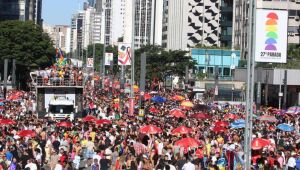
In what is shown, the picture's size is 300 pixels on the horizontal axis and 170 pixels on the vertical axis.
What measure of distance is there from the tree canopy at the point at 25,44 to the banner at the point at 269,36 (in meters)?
81.6

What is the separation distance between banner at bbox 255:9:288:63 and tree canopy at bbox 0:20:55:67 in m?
81.6

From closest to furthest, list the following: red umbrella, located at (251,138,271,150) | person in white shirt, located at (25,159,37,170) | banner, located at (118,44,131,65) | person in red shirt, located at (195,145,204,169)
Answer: person in white shirt, located at (25,159,37,170) < person in red shirt, located at (195,145,204,169) < red umbrella, located at (251,138,271,150) < banner, located at (118,44,131,65)

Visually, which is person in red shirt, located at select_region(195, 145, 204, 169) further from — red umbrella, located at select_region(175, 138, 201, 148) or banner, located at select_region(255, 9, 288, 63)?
banner, located at select_region(255, 9, 288, 63)

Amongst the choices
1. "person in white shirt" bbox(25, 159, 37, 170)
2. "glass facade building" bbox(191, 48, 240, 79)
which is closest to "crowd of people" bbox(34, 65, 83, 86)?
"person in white shirt" bbox(25, 159, 37, 170)

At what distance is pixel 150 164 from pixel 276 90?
2217 inches

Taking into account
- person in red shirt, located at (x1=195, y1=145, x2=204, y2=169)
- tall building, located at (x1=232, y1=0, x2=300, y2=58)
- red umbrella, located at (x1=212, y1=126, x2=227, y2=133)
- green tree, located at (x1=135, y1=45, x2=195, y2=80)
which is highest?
tall building, located at (x1=232, y1=0, x2=300, y2=58)

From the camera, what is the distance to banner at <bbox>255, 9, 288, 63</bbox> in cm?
→ 2072

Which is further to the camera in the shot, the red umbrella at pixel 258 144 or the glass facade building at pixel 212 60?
the glass facade building at pixel 212 60

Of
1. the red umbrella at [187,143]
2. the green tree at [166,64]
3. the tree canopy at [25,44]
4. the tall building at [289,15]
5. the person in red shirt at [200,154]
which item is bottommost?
the person in red shirt at [200,154]

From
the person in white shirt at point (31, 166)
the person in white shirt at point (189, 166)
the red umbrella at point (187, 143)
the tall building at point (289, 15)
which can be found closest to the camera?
the person in white shirt at point (31, 166)

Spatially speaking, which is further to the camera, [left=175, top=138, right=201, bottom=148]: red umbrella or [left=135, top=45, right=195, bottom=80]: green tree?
[left=135, top=45, right=195, bottom=80]: green tree

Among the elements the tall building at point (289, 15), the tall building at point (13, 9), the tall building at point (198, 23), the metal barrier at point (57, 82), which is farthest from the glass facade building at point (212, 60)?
the metal barrier at point (57, 82)

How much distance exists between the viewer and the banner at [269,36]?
20719 millimetres

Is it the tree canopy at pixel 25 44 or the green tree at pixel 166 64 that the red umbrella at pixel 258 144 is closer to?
the tree canopy at pixel 25 44
